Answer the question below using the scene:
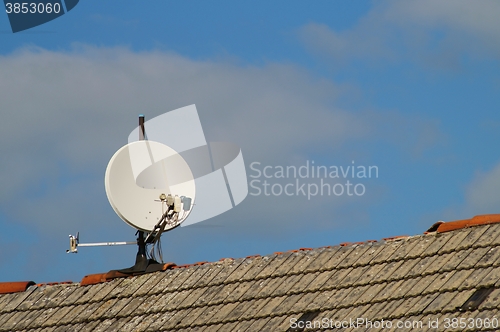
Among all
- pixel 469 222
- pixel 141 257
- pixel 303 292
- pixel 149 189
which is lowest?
pixel 303 292

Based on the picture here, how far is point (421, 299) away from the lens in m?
13.8

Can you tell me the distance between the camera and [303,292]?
1525 centimetres

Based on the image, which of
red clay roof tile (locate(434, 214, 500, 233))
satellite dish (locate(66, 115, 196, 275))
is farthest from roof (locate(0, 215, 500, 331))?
satellite dish (locate(66, 115, 196, 275))

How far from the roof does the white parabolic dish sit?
1.29 metres

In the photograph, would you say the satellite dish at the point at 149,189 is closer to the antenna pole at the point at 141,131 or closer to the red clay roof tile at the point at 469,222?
the antenna pole at the point at 141,131

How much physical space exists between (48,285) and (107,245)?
131 centimetres

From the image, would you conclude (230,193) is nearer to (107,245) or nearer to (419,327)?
(107,245)

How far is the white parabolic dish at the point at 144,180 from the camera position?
59.4ft

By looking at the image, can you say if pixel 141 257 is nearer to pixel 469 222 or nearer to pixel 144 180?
pixel 144 180

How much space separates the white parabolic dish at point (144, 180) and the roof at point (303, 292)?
129 cm

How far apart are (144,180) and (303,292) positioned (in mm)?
4529

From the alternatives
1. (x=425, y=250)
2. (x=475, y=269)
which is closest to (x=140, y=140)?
(x=425, y=250)

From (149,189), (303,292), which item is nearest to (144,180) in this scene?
(149,189)

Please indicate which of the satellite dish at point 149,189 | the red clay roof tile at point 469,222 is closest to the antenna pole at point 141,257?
the satellite dish at point 149,189
